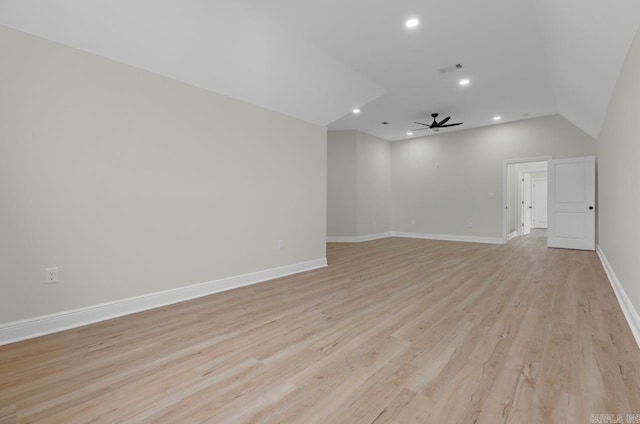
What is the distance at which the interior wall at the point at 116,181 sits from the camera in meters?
2.22

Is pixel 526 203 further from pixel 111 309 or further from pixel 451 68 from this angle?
pixel 111 309

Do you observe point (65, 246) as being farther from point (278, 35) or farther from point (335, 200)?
point (335, 200)

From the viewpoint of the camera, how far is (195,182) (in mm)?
3240

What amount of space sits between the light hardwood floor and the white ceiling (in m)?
2.33

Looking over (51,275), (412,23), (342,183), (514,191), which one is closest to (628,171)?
(412,23)

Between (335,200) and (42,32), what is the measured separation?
6199 millimetres

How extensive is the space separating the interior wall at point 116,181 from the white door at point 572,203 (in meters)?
6.24

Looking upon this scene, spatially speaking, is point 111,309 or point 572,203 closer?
point 111,309

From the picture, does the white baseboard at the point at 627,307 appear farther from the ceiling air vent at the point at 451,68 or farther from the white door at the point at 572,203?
the ceiling air vent at the point at 451,68

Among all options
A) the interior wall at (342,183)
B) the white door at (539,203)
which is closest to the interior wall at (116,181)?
the interior wall at (342,183)

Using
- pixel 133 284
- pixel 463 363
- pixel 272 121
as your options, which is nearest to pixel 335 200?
pixel 272 121

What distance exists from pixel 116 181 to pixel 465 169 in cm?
765

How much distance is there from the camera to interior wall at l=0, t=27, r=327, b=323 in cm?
222

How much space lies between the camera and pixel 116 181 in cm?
268
